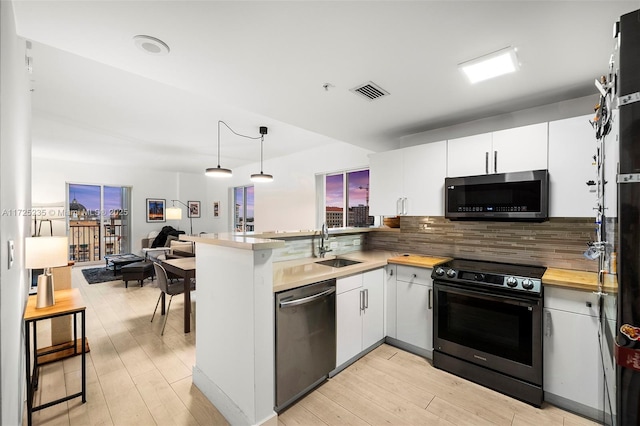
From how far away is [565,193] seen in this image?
7.14 ft

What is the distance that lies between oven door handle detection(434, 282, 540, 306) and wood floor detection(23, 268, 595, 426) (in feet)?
2.41

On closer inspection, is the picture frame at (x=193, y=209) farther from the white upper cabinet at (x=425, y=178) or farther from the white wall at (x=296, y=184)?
the white upper cabinet at (x=425, y=178)

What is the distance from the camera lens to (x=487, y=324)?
7.41 feet

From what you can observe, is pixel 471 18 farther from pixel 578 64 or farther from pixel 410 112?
pixel 410 112

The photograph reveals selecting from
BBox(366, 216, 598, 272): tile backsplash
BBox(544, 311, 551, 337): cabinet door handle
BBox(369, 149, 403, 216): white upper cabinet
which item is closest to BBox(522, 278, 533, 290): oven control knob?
BBox(544, 311, 551, 337): cabinet door handle

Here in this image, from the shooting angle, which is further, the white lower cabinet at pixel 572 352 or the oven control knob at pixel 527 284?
the oven control knob at pixel 527 284

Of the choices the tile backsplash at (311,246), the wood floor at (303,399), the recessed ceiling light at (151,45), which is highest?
the recessed ceiling light at (151,45)

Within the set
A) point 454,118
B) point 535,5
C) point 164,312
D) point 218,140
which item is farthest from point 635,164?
point 218,140

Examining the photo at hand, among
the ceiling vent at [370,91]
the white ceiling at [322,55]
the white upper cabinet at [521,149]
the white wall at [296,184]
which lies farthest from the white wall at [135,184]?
the white upper cabinet at [521,149]

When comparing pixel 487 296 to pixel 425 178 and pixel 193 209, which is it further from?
pixel 193 209

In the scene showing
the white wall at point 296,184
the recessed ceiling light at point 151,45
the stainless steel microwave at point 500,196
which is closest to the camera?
the recessed ceiling light at point 151,45

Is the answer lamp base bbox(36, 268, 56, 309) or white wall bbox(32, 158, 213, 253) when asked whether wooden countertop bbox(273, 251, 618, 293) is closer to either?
lamp base bbox(36, 268, 56, 309)

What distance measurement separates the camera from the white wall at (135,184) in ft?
21.8

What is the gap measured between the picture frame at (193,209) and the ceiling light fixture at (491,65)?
8830 millimetres
